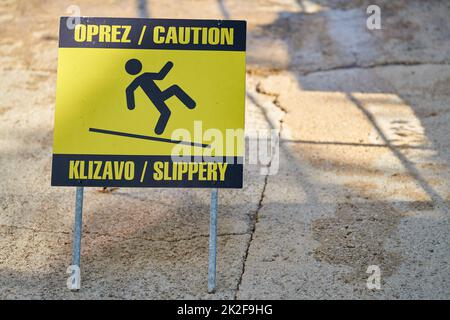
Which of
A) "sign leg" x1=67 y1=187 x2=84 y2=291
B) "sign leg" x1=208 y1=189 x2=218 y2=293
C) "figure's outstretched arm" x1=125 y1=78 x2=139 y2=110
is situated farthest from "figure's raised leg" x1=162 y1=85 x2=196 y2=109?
"sign leg" x1=67 y1=187 x2=84 y2=291

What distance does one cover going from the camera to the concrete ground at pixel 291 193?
484 cm

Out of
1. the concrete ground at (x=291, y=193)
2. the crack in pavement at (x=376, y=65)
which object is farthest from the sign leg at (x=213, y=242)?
the crack in pavement at (x=376, y=65)

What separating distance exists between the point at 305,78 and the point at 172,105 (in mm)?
4388

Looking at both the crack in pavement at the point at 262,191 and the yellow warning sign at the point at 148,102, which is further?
the crack in pavement at the point at 262,191

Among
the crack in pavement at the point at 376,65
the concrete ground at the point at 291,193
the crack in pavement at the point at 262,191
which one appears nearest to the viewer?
the concrete ground at the point at 291,193

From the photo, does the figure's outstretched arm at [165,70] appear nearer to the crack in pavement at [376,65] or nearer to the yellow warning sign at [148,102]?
the yellow warning sign at [148,102]

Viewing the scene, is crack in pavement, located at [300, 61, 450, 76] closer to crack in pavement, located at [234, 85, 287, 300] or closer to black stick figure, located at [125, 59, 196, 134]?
crack in pavement, located at [234, 85, 287, 300]

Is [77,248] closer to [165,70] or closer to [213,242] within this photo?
[213,242]

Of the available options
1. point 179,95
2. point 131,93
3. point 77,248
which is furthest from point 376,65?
point 77,248

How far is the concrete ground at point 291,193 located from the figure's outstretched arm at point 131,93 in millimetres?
1085

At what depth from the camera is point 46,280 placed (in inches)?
189

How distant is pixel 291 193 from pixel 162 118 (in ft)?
6.28
